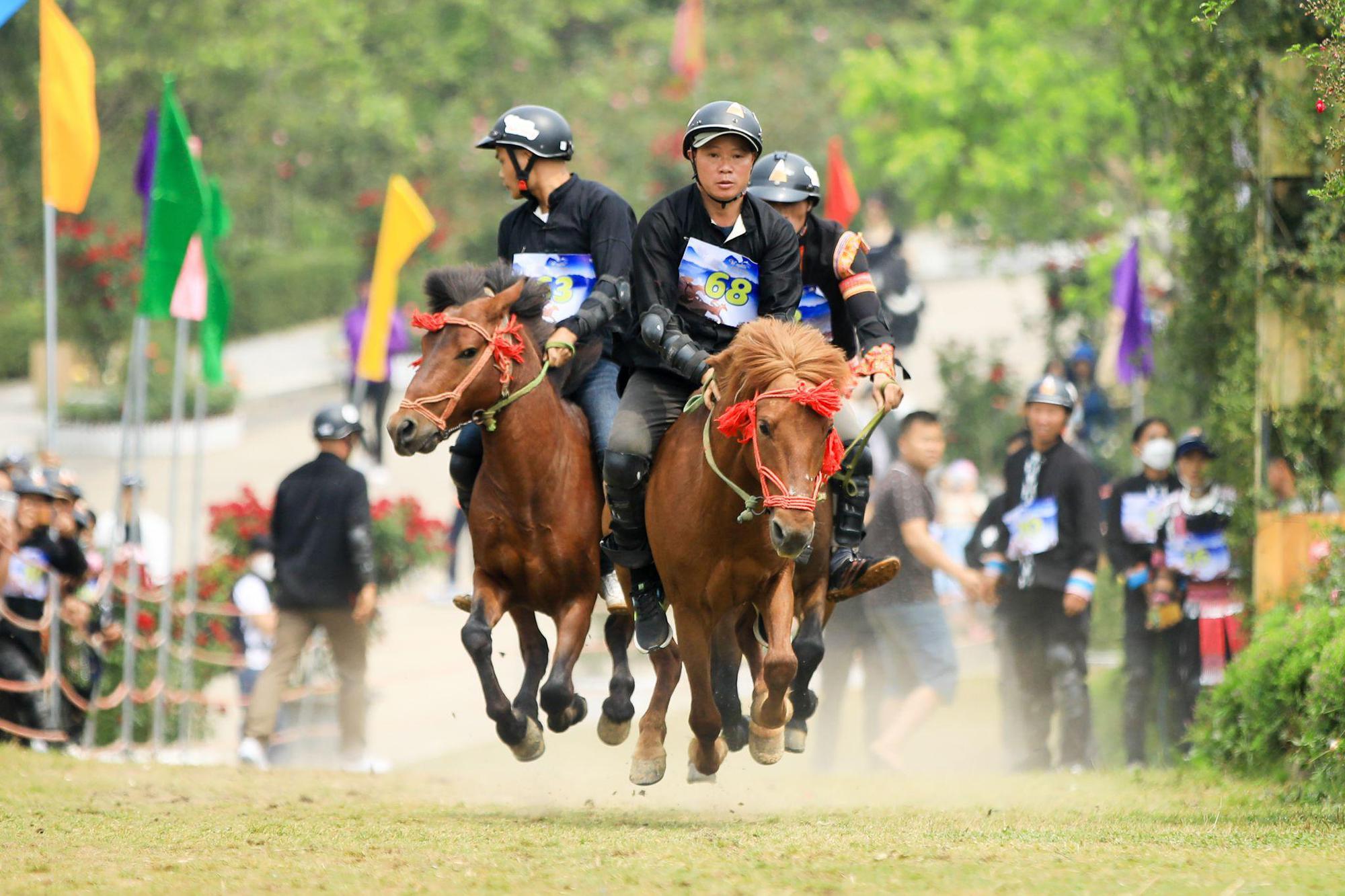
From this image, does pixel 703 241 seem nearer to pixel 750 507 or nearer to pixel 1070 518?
pixel 750 507

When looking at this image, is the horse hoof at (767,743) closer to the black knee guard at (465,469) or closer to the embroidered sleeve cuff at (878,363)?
the embroidered sleeve cuff at (878,363)

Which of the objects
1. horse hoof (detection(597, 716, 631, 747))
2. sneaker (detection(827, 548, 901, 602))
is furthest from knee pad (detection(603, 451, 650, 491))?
horse hoof (detection(597, 716, 631, 747))

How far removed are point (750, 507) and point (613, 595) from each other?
177 cm

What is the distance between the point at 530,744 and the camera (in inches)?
367

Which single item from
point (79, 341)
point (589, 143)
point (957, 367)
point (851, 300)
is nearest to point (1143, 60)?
point (851, 300)

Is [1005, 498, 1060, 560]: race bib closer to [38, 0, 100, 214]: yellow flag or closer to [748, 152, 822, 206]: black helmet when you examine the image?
[748, 152, 822, 206]: black helmet

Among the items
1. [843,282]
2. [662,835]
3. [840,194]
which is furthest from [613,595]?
[840,194]

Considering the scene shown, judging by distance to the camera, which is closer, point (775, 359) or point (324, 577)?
point (775, 359)

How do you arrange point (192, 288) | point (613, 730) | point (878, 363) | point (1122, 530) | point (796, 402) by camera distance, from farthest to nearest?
point (192, 288) < point (1122, 530) < point (613, 730) < point (878, 363) < point (796, 402)

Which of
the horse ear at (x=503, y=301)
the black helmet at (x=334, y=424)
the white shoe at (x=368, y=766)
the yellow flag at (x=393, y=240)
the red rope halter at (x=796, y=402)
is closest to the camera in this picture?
the red rope halter at (x=796, y=402)

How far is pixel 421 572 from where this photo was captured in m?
16.8

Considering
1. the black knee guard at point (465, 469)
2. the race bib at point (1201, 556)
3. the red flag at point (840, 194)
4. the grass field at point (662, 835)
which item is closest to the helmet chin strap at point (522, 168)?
the black knee guard at point (465, 469)

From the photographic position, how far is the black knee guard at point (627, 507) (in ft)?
29.1

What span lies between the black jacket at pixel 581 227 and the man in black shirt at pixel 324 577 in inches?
172
